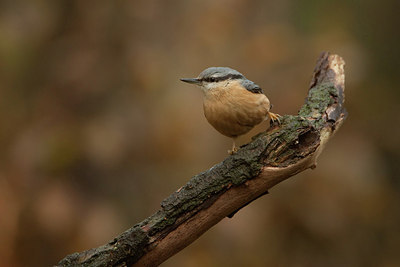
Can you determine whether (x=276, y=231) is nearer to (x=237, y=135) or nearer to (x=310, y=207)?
(x=310, y=207)

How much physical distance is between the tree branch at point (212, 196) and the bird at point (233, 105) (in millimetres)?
300

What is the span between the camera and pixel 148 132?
4516mm

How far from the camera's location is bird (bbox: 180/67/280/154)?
3.15 metres

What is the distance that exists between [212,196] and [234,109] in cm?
65

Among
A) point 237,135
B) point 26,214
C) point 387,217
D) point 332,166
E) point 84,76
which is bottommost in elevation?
point 387,217

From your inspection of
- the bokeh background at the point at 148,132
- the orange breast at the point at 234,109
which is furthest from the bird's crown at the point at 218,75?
the bokeh background at the point at 148,132

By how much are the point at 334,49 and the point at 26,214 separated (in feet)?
10.3

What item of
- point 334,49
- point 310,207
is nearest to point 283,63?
point 334,49

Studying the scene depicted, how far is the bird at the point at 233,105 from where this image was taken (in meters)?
3.15

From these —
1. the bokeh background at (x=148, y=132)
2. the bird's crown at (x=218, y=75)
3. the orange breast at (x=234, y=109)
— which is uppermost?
the bird's crown at (x=218, y=75)

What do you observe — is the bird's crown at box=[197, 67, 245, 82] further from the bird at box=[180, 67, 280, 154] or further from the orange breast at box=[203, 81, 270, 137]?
the orange breast at box=[203, 81, 270, 137]

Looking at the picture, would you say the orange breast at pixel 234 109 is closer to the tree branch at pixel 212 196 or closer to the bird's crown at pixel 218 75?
the bird's crown at pixel 218 75

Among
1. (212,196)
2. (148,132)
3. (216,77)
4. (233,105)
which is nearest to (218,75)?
(216,77)

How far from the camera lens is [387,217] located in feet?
17.6
